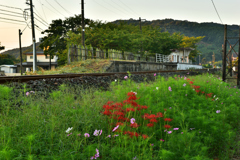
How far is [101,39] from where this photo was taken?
30.3 m

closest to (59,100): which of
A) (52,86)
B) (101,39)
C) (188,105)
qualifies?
(52,86)

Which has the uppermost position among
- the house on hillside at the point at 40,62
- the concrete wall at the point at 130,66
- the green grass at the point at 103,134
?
the house on hillside at the point at 40,62

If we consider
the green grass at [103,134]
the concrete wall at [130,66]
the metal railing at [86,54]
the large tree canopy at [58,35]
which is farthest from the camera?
the large tree canopy at [58,35]

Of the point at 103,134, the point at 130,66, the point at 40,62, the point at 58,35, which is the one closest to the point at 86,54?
the point at 130,66

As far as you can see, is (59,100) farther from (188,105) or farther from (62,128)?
(188,105)

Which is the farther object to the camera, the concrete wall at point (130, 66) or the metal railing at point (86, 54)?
the metal railing at point (86, 54)

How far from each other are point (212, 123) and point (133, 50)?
29.5m

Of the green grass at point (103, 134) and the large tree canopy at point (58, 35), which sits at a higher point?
the large tree canopy at point (58, 35)

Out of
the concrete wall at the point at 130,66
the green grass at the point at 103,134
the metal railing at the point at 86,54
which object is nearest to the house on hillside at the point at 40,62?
the metal railing at the point at 86,54

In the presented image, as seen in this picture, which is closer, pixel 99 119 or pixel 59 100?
pixel 99 119

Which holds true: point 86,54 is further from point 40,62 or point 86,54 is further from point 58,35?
point 40,62

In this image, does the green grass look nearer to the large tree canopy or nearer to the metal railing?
the metal railing

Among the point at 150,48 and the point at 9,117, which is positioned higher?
the point at 150,48

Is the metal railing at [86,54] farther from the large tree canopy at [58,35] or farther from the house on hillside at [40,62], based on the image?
the house on hillside at [40,62]
